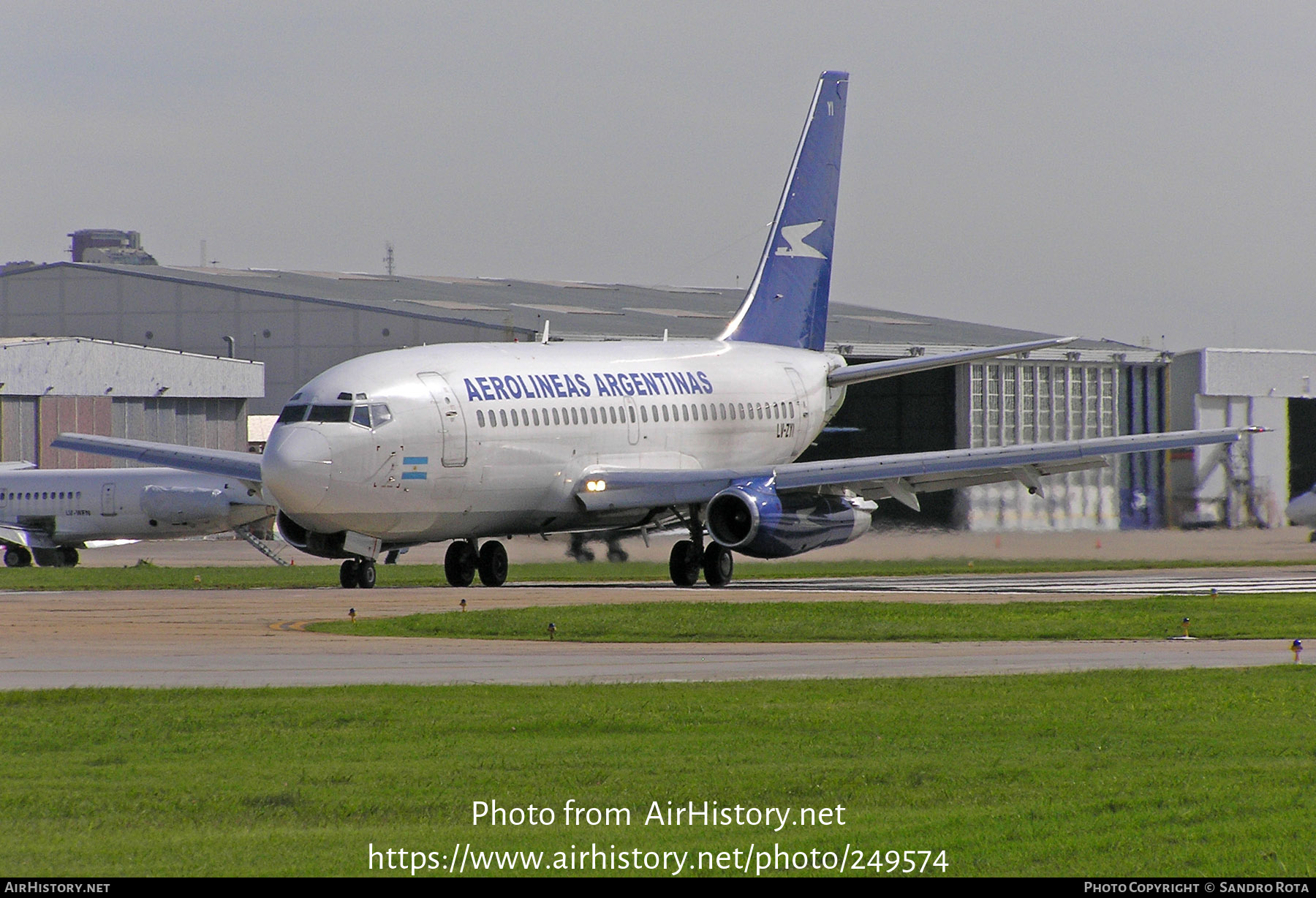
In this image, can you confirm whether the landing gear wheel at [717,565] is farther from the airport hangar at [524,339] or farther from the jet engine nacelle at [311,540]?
the airport hangar at [524,339]

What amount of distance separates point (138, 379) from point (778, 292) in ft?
107

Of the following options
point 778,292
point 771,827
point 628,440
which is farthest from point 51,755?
point 778,292

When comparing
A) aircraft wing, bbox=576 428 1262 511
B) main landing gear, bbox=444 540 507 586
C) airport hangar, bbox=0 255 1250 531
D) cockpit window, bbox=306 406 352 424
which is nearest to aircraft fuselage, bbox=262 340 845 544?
cockpit window, bbox=306 406 352 424

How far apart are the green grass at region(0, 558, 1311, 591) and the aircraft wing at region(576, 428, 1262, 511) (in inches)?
162

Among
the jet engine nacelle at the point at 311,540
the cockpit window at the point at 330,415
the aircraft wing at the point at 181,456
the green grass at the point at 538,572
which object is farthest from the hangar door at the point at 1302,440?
the cockpit window at the point at 330,415

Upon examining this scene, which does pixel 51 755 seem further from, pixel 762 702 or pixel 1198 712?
pixel 1198 712

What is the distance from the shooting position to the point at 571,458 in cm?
3906

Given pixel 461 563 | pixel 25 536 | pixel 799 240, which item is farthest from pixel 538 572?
pixel 25 536

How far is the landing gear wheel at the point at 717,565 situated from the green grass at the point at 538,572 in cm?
334

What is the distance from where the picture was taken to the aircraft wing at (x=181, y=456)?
39.8 meters

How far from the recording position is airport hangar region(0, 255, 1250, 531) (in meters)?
70.8

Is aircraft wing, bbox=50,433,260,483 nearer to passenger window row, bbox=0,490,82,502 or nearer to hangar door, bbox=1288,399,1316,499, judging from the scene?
passenger window row, bbox=0,490,82,502

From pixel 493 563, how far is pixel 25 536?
29831 millimetres
